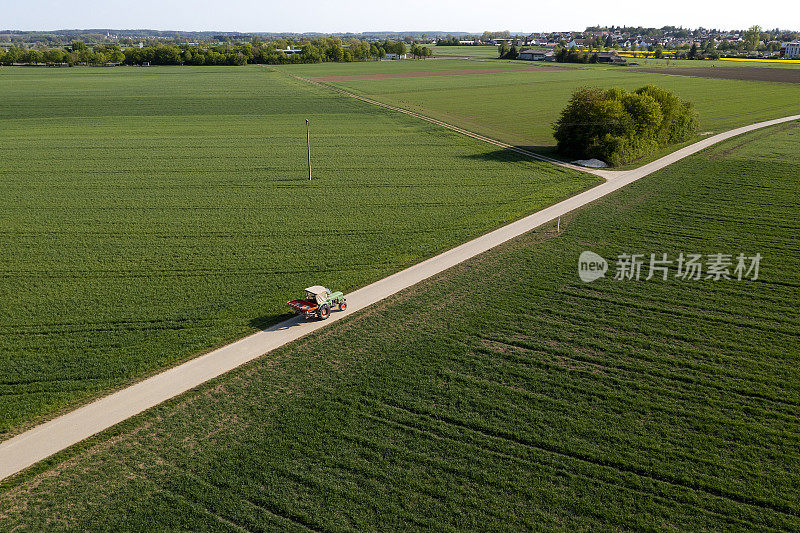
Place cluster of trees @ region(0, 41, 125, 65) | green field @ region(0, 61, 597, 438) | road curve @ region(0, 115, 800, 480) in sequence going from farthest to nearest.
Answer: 1. cluster of trees @ region(0, 41, 125, 65)
2. green field @ region(0, 61, 597, 438)
3. road curve @ region(0, 115, 800, 480)

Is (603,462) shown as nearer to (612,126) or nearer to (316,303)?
(316,303)

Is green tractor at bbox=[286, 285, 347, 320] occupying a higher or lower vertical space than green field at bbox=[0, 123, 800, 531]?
higher

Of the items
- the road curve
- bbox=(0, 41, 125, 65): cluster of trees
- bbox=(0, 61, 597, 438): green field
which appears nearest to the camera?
the road curve

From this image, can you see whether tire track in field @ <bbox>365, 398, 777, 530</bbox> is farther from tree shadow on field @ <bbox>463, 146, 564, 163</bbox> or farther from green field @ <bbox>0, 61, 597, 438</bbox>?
tree shadow on field @ <bbox>463, 146, 564, 163</bbox>

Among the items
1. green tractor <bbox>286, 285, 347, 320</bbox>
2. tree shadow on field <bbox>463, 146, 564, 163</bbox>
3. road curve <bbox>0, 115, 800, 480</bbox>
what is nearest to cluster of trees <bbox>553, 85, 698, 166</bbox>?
tree shadow on field <bbox>463, 146, 564, 163</bbox>

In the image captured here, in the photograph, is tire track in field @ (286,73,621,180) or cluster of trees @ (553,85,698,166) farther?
cluster of trees @ (553,85,698,166)

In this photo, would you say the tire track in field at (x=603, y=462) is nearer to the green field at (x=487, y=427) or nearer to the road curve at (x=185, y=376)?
the green field at (x=487, y=427)
